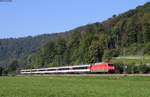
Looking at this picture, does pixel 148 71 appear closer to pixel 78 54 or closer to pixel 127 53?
pixel 127 53

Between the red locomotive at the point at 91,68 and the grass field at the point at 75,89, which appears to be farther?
the red locomotive at the point at 91,68

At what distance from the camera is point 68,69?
3974 inches

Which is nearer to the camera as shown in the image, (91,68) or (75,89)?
(75,89)

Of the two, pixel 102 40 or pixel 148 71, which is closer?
pixel 148 71

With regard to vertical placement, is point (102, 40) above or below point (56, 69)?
above

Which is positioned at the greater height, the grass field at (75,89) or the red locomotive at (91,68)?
the red locomotive at (91,68)

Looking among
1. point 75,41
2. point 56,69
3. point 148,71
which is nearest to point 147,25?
point 75,41

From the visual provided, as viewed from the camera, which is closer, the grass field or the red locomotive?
the grass field

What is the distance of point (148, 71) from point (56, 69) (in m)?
40.0

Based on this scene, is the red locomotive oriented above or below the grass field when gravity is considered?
above

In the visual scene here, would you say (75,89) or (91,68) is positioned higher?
(91,68)

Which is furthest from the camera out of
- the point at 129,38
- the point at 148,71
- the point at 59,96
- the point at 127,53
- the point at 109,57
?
the point at 129,38

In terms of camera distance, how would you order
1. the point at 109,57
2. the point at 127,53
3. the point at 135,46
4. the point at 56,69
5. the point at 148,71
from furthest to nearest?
1. the point at 135,46
2. the point at 127,53
3. the point at 109,57
4. the point at 56,69
5. the point at 148,71

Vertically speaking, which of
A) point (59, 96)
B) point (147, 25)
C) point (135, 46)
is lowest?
point (59, 96)
